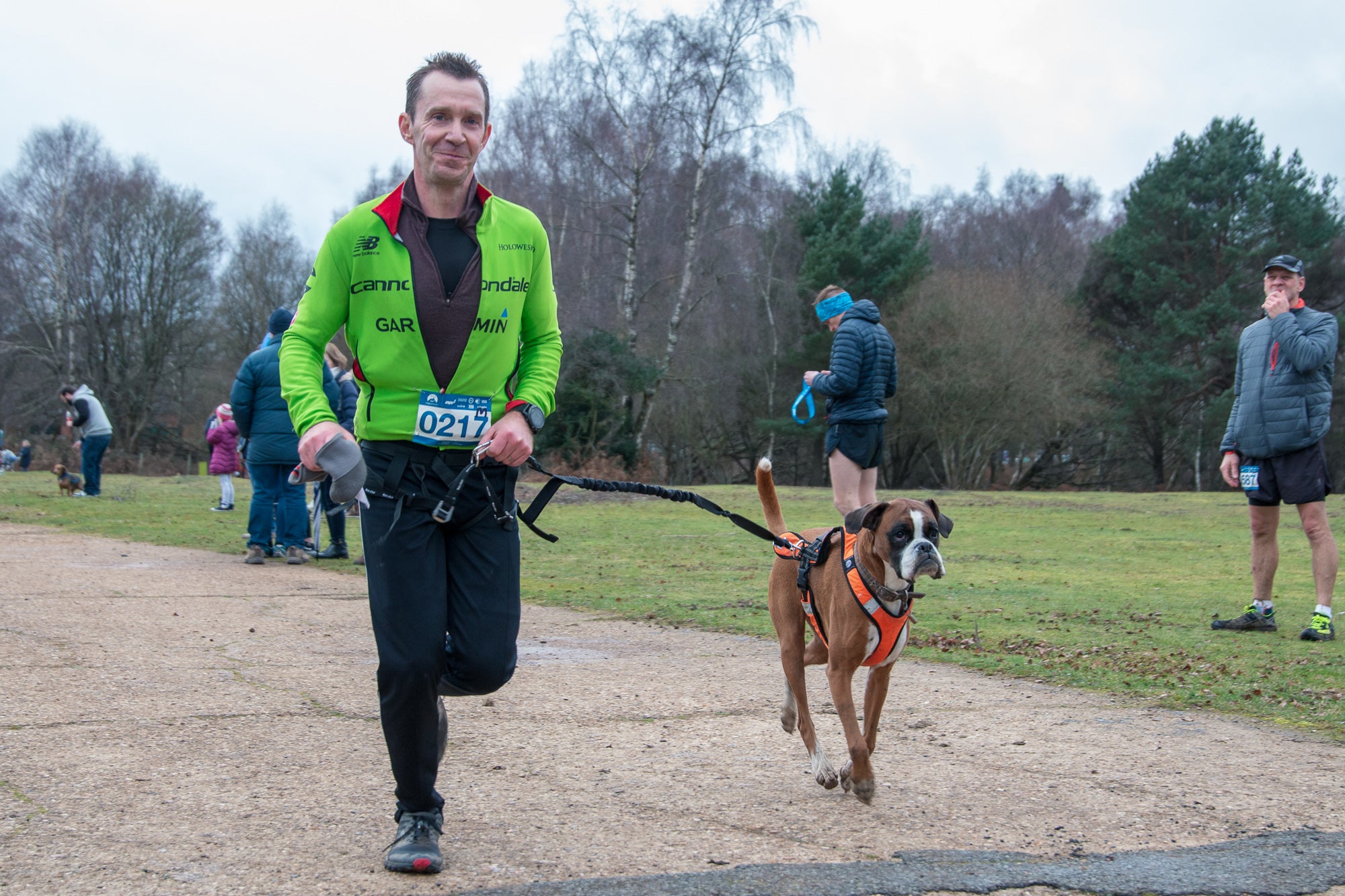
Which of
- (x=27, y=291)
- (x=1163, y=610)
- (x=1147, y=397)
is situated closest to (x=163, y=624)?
(x=1163, y=610)

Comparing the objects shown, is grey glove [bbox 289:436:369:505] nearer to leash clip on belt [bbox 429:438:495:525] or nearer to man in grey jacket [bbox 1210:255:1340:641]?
leash clip on belt [bbox 429:438:495:525]

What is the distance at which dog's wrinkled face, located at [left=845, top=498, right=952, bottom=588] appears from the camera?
13.4 ft

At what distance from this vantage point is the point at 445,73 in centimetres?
348

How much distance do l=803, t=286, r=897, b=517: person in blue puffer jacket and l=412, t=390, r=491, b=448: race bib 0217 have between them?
5.39m

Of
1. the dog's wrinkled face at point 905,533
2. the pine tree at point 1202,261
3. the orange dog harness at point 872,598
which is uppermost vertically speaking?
the pine tree at point 1202,261

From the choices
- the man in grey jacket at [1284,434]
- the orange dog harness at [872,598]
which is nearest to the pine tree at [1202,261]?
the man in grey jacket at [1284,434]

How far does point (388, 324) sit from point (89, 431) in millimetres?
18418

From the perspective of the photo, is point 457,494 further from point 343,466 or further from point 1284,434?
point 1284,434

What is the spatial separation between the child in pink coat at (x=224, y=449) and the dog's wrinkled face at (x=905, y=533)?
1531 centimetres

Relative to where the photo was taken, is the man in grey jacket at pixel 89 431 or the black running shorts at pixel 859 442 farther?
the man in grey jacket at pixel 89 431

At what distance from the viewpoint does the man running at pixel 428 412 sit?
11.0ft

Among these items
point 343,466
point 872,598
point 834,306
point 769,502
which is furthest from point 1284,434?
point 343,466

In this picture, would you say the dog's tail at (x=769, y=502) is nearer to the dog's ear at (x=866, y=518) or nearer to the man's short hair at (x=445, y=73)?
the dog's ear at (x=866, y=518)

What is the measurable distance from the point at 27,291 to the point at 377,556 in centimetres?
4667
